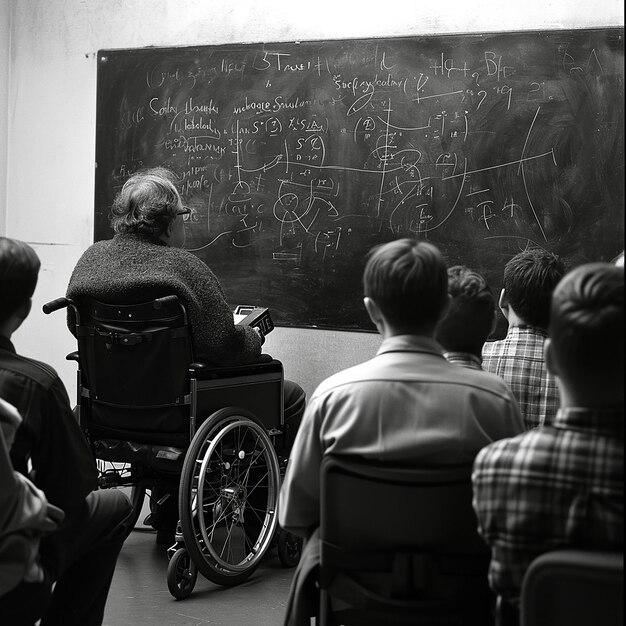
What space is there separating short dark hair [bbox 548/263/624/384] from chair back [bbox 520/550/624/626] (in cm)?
25

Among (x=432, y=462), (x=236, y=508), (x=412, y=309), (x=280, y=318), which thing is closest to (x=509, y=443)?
(x=432, y=462)

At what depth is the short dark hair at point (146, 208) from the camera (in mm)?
3510

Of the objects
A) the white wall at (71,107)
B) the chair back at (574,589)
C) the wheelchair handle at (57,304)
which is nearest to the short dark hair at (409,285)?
the chair back at (574,589)

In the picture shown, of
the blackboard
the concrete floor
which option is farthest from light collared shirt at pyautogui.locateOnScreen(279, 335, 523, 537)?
the blackboard

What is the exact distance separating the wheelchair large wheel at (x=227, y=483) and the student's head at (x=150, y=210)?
695 millimetres

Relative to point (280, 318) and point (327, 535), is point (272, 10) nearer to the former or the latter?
point (280, 318)

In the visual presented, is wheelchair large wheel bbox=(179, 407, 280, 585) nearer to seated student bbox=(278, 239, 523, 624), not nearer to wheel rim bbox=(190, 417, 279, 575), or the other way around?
wheel rim bbox=(190, 417, 279, 575)

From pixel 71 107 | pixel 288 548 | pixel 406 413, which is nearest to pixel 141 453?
pixel 288 548

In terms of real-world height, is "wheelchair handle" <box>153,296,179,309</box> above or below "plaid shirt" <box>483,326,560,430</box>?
above

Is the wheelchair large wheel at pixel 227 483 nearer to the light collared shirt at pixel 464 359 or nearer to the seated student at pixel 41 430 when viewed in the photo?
the seated student at pixel 41 430

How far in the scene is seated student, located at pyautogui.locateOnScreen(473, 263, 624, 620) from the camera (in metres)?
1.38

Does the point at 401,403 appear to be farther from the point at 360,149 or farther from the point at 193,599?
the point at 360,149

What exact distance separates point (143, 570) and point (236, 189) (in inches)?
77.3

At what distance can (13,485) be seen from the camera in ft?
5.82
